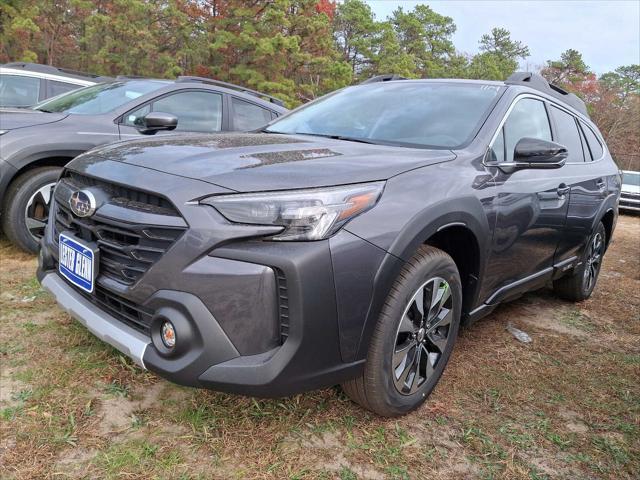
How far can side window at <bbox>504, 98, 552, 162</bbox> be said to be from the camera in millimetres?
2725

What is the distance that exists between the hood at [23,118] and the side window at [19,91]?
2932mm

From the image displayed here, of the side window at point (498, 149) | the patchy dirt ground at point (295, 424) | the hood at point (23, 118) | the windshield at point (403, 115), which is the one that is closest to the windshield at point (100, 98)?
the hood at point (23, 118)

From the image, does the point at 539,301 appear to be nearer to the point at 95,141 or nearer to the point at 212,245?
the point at 212,245

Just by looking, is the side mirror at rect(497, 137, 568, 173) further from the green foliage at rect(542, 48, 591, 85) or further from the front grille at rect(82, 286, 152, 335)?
the green foliage at rect(542, 48, 591, 85)

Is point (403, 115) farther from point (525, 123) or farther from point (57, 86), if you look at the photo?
point (57, 86)

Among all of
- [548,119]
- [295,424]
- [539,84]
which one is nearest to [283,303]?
[295,424]

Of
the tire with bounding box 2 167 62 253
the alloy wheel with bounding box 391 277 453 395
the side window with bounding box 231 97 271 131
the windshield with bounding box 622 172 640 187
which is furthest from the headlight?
the windshield with bounding box 622 172 640 187

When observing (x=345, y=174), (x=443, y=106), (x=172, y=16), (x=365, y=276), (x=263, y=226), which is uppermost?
(x=172, y=16)

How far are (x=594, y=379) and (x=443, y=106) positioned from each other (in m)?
1.75

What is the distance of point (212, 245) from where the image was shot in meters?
1.61

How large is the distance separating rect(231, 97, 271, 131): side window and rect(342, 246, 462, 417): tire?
3311 millimetres

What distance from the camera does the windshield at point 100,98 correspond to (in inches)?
167

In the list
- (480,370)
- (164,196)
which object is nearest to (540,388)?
(480,370)

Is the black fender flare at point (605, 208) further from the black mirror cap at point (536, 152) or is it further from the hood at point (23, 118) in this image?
the hood at point (23, 118)
